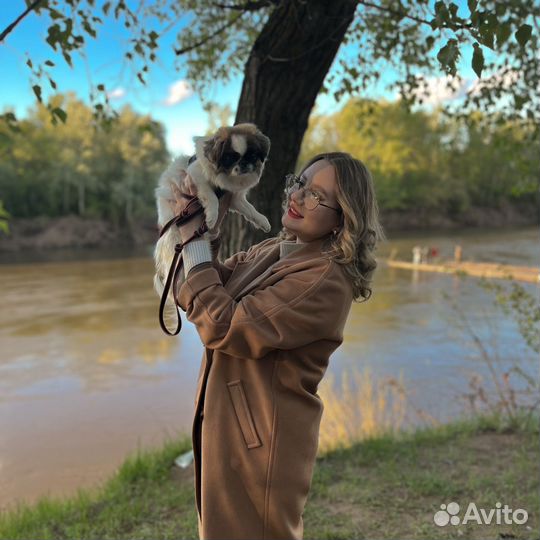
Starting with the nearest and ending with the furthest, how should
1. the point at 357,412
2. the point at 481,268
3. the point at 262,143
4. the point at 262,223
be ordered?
the point at 262,143 < the point at 262,223 < the point at 357,412 < the point at 481,268

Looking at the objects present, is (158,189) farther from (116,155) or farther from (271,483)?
(116,155)

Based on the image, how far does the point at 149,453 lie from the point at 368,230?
4.98m

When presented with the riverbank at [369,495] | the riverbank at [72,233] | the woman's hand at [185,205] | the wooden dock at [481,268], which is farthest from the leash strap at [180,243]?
the riverbank at [72,233]


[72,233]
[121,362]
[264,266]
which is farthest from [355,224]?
[72,233]

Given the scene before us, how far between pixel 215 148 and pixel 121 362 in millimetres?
11353

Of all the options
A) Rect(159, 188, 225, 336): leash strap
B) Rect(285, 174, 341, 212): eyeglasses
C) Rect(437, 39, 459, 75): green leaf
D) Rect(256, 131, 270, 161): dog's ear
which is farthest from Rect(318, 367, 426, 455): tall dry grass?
Rect(437, 39, 459, 75): green leaf

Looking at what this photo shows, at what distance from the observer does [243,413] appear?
1.83 m

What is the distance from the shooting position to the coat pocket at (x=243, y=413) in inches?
71.4

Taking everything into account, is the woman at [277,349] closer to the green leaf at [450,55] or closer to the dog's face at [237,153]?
the dog's face at [237,153]

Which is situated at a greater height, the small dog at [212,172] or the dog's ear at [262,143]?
the dog's ear at [262,143]

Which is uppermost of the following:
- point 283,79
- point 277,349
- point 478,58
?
point 283,79

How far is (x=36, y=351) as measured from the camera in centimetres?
1394

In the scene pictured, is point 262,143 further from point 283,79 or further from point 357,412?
point 357,412

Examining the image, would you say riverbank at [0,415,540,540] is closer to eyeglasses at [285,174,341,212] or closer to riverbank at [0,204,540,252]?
eyeglasses at [285,174,341,212]
